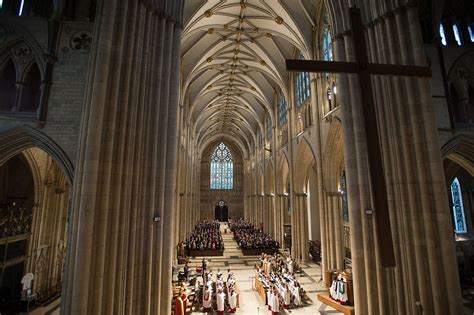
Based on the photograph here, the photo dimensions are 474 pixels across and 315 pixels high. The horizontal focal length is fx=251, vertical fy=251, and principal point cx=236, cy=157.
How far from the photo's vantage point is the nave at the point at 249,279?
408 inches

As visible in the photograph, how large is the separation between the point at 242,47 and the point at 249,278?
669 inches

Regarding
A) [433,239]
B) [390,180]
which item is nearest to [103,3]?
[390,180]

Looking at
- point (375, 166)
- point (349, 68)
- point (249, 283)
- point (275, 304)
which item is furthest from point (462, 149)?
point (249, 283)

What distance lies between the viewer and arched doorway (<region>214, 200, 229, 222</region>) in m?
46.4

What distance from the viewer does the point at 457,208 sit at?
1566cm

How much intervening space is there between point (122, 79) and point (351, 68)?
527 centimetres

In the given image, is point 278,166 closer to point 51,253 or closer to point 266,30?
point 266,30

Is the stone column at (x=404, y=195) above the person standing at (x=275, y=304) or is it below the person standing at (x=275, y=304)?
above

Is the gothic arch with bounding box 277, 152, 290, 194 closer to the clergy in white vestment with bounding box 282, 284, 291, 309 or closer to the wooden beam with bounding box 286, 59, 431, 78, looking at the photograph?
the clergy in white vestment with bounding box 282, 284, 291, 309

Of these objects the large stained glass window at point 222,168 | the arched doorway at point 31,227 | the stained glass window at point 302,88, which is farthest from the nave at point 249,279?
the large stained glass window at point 222,168

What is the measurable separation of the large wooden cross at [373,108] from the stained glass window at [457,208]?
1656 cm

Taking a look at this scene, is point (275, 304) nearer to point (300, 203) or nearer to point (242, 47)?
point (300, 203)

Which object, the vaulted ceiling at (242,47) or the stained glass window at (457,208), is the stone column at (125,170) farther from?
the stained glass window at (457,208)

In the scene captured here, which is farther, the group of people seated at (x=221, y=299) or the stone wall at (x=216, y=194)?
the stone wall at (x=216, y=194)
